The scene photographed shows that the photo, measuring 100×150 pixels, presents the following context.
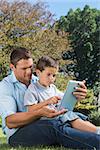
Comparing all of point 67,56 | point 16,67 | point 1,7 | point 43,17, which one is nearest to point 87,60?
point 67,56

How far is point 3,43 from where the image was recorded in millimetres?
18531

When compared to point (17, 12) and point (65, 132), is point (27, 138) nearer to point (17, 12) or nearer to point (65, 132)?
point (65, 132)

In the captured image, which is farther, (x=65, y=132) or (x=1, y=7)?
(x=1, y=7)

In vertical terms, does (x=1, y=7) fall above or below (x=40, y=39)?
above

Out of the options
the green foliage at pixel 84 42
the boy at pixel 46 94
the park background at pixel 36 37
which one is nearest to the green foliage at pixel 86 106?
the park background at pixel 36 37

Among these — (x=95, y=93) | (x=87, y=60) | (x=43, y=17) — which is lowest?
(x=95, y=93)

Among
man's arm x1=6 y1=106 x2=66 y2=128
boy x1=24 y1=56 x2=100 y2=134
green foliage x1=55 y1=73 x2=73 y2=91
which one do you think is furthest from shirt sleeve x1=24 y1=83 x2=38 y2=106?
green foliage x1=55 y1=73 x2=73 y2=91

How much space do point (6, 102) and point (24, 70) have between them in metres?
0.28

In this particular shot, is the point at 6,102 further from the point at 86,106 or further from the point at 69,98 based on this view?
the point at 86,106

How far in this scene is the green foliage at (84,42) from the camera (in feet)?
83.9

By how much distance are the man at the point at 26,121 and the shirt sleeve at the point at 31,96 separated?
86 millimetres

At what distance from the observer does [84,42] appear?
26.5m

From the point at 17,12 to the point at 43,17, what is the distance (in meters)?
1.40

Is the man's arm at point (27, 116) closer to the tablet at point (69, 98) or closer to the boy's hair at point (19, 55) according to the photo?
the tablet at point (69, 98)
